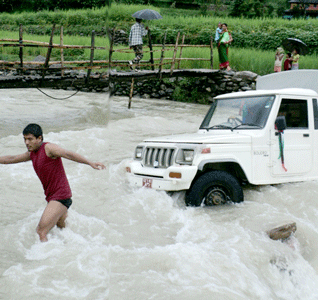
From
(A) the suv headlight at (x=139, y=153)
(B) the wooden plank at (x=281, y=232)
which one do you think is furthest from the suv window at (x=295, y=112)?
(A) the suv headlight at (x=139, y=153)

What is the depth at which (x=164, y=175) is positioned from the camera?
5594 mm

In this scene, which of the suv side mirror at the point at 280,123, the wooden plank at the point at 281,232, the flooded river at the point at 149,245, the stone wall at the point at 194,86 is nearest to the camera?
the flooded river at the point at 149,245

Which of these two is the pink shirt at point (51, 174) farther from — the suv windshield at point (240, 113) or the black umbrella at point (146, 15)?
the black umbrella at point (146, 15)

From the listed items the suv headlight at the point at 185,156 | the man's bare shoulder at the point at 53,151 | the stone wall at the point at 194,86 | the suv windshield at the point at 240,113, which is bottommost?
the stone wall at the point at 194,86

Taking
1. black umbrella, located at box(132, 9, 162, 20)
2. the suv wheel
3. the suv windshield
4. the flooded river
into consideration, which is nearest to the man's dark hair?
the flooded river

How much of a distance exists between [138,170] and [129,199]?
1.35 ft

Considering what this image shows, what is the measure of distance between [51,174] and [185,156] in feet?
5.86

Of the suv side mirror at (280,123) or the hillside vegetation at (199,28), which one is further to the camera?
the hillside vegetation at (199,28)

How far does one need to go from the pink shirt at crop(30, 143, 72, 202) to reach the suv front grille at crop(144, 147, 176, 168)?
59.6 inches

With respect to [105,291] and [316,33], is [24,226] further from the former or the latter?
[316,33]

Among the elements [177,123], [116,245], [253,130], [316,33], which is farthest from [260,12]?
[116,245]

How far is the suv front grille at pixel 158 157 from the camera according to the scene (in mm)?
5719

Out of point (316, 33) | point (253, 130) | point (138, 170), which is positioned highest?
point (316, 33)

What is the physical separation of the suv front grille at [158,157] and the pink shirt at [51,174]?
4.96 ft
